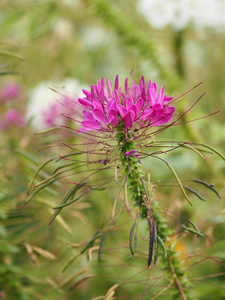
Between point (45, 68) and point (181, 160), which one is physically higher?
point (45, 68)

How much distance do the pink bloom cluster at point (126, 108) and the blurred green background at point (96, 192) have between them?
0.07m

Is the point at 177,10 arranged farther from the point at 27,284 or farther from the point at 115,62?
the point at 27,284

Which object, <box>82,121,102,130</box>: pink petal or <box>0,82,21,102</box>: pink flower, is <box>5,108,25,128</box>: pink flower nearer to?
<box>0,82,21,102</box>: pink flower

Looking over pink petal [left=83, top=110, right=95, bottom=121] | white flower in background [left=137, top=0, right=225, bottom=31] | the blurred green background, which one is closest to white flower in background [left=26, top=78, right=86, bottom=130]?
the blurred green background

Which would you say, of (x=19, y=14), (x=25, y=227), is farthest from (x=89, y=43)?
(x=25, y=227)

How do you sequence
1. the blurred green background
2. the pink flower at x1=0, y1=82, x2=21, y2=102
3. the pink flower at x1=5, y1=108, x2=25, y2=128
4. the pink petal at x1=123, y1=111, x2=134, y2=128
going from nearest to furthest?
the pink petal at x1=123, y1=111, x2=134, y2=128 < the blurred green background < the pink flower at x1=5, y1=108, x2=25, y2=128 < the pink flower at x1=0, y1=82, x2=21, y2=102

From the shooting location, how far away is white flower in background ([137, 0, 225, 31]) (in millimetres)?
797

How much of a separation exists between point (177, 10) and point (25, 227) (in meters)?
0.60

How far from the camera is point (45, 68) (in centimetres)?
101

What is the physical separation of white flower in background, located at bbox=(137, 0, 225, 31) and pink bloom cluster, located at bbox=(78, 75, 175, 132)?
538 millimetres

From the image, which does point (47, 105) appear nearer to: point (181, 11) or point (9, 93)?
point (9, 93)

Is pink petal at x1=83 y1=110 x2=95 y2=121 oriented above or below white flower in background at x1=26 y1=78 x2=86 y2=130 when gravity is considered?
below

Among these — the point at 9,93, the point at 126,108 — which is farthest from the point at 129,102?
the point at 9,93

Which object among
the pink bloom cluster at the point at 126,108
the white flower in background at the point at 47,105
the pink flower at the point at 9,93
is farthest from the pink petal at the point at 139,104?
the pink flower at the point at 9,93
